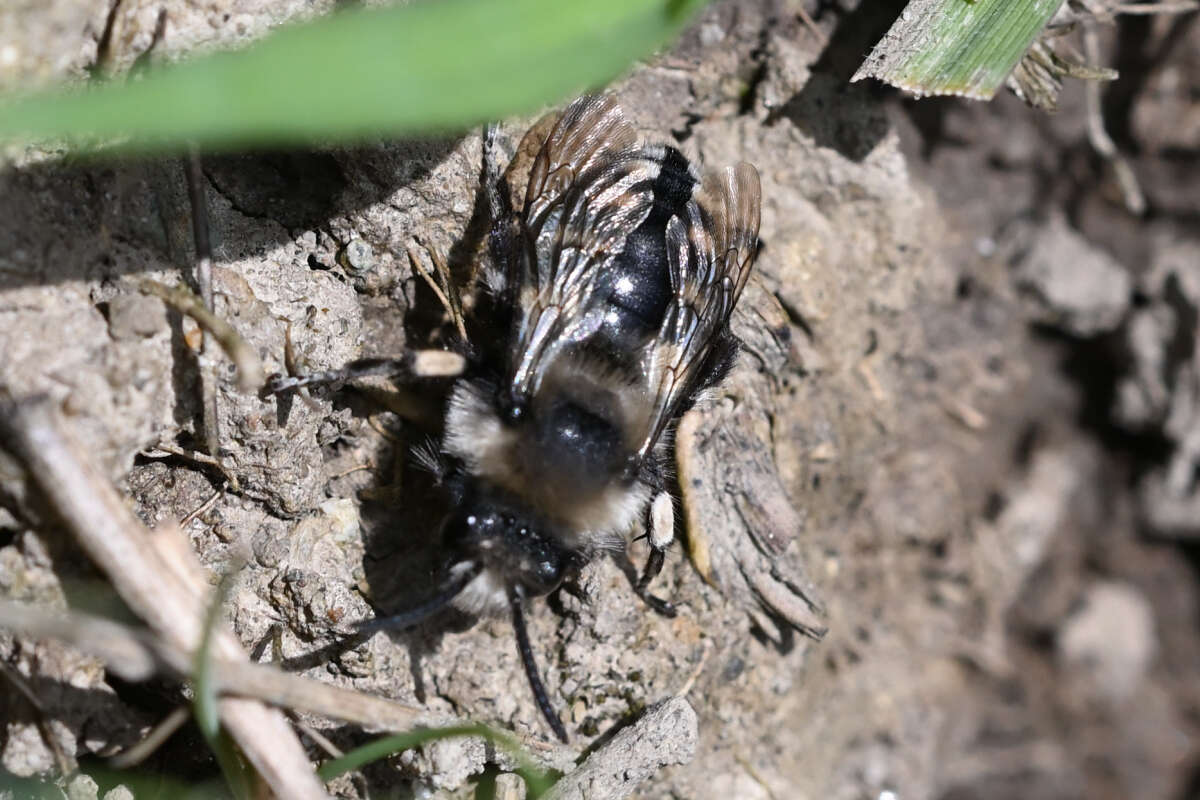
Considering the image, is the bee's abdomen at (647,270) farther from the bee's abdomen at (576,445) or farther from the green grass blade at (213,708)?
the green grass blade at (213,708)

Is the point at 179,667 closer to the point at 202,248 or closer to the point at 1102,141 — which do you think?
the point at 202,248

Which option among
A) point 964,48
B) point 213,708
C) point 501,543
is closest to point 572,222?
point 501,543

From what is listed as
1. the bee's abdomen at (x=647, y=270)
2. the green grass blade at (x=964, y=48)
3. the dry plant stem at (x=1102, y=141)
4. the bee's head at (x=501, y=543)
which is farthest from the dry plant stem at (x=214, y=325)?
the dry plant stem at (x=1102, y=141)

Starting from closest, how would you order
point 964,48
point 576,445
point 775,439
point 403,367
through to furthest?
point 576,445
point 403,367
point 964,48
point 775,439

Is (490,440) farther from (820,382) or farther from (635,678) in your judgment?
(820,382)

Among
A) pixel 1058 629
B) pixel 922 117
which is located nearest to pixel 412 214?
pixel 922 117

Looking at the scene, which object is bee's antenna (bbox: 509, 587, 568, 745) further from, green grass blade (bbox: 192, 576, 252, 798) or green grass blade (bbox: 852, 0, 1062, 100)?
green grass blade (bbox: 852, 0, 1062, 100)

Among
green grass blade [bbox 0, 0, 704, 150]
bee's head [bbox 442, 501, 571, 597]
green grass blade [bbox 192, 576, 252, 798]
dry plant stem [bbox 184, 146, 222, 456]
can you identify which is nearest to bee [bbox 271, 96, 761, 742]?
bee's head [bbox 442, 501, 571, 597]
